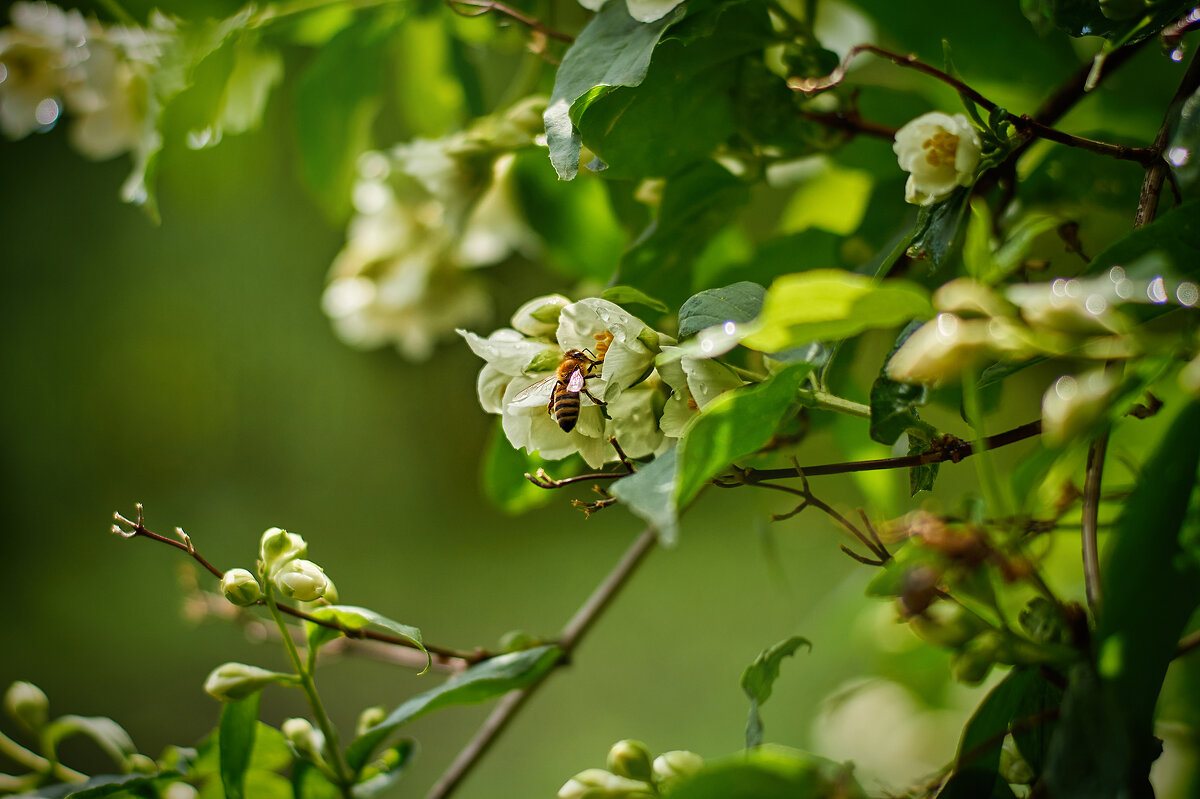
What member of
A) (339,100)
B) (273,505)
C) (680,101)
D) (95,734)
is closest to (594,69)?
(680,101)

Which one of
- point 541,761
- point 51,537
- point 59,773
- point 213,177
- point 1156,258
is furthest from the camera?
point 51,537

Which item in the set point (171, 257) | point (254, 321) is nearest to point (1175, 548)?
point (254, 321)

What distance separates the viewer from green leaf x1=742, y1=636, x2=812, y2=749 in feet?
0.84

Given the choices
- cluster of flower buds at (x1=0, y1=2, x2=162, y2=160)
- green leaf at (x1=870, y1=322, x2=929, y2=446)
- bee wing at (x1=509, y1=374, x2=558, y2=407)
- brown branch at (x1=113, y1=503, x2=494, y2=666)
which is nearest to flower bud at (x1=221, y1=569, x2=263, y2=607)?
brown branch at (x1=113, y1=503, x2=494, y2=666)

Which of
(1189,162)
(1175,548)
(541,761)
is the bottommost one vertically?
(541,761)

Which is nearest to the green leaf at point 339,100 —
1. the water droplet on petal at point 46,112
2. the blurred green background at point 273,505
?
the water droplet on petal at point 46,112

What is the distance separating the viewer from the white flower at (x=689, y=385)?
253 mm

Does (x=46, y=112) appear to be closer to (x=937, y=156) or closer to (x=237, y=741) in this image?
(x=237, y=741)

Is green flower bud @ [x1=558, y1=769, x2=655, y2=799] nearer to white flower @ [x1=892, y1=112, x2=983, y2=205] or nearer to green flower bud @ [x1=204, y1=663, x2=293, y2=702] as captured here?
green flower bud @ [x1=204, y1=663, x2=293, y2=702]

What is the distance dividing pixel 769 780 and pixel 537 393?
14 centimetres

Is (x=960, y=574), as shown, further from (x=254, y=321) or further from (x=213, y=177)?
(x=254, y=321)

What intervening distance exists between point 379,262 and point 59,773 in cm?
33

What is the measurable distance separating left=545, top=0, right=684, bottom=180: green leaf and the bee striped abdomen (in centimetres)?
7

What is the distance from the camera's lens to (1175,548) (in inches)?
9.7
